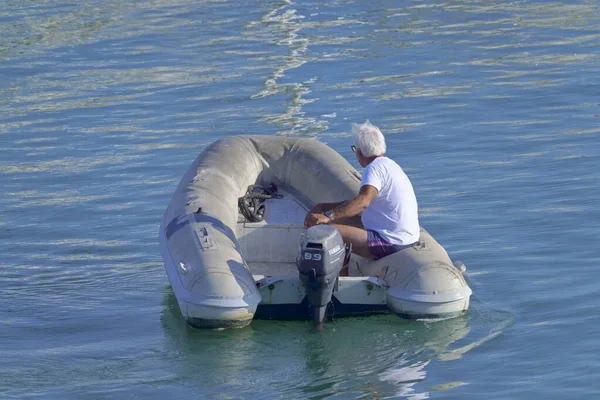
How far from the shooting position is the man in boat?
8.69 metres

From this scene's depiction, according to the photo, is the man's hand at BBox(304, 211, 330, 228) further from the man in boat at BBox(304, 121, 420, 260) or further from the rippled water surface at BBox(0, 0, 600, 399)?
the rippled water surface at BBox(0, 0, 600, 399)

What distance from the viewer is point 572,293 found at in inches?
364

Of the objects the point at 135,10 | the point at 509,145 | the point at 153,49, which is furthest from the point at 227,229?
the point at 135,10

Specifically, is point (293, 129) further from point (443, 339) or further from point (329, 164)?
point (443, 339)

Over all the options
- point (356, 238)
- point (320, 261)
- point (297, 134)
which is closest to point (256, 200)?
point (356, 238)

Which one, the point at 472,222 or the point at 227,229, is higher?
the point at 227,229

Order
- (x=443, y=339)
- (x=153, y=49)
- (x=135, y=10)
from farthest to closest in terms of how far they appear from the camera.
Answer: (x=135, y=10) → (x=153, y=49) → (x=443, y=339)

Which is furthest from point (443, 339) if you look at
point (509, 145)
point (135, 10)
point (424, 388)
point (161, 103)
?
point (135, 10)

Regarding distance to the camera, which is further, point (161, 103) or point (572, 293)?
point (161, 103)

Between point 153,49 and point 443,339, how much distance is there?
13661 millimetres

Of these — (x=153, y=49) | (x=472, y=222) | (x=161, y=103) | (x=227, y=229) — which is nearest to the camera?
(x=227, y=229)

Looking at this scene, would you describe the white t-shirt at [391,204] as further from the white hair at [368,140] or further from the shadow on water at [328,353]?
the shadow on water at [328,353]

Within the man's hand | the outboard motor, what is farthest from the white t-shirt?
the outboard motor

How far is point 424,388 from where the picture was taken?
746cm
